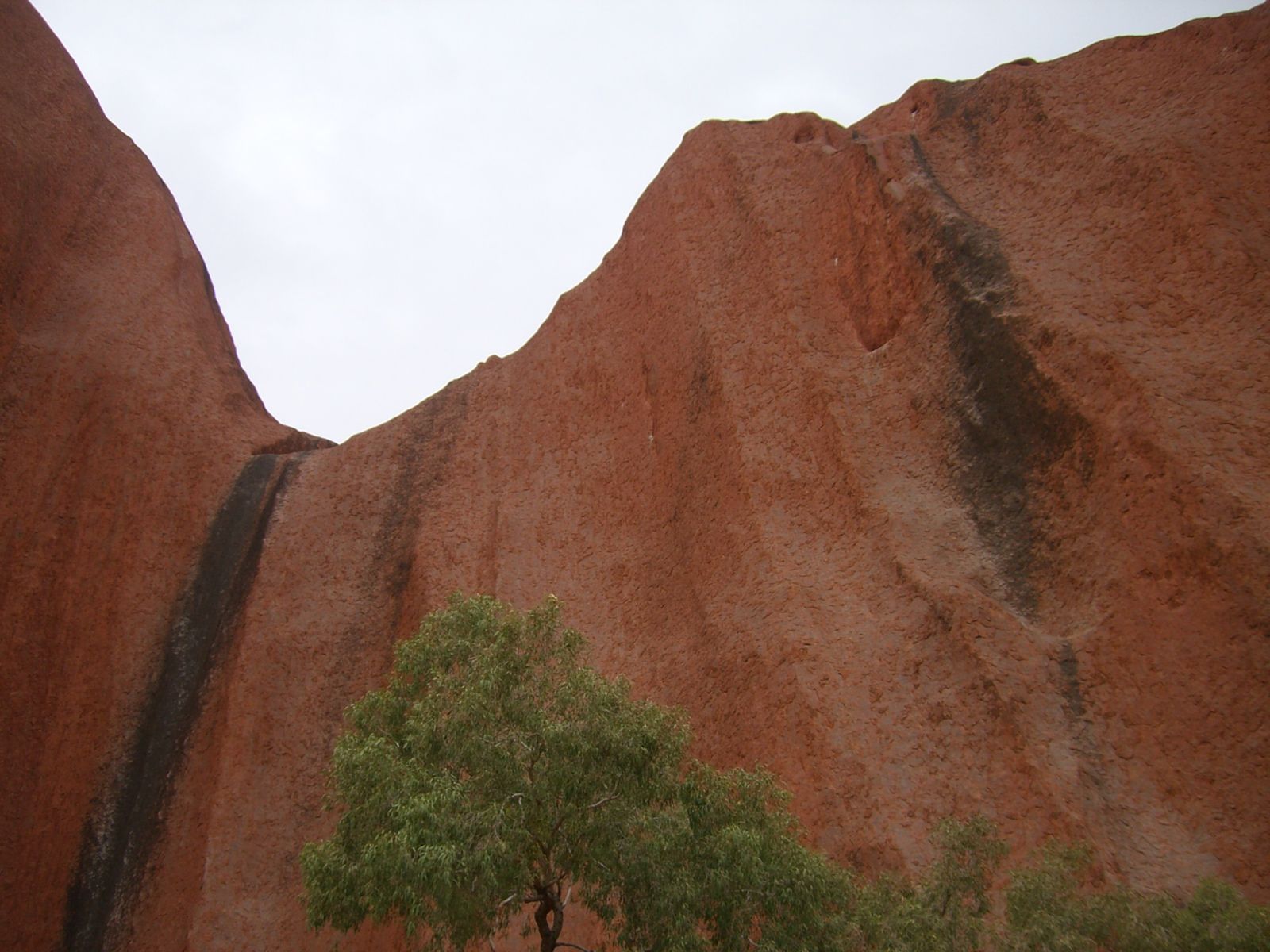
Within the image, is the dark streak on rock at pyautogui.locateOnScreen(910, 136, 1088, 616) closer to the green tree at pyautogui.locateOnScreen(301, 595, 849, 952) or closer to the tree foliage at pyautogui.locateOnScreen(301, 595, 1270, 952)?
the tree foliage at pyautogui.locateOnScreen(301, 595, 1270, 952)

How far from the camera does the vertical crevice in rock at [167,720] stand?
53.6 feet

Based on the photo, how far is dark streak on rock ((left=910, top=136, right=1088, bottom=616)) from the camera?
570 inches

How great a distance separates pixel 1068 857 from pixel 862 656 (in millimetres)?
4522

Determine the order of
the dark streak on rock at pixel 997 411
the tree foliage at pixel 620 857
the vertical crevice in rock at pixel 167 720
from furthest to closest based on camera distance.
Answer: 1. the vertical crevice in rock at pixel 167 720
2. the dark streak on rock at pixel 997 411
3. the tree foliage at pixel 620 857

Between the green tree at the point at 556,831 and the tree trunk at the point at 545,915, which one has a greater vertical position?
the green tree at the point at 556,831

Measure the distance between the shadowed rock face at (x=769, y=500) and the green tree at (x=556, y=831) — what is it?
294 centimetres

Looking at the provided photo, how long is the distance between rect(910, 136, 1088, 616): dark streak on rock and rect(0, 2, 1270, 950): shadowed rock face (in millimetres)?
59

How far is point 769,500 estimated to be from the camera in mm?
16844

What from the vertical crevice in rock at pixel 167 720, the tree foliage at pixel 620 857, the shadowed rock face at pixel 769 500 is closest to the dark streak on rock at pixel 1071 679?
the shadowed rock face at pixel 769 500

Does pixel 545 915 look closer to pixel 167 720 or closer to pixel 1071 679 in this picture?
pixel 1071 679

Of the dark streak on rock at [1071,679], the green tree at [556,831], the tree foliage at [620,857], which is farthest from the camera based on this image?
the dark streak on rock at [1071,679]

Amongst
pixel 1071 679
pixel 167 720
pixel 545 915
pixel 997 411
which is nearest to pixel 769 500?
pixel 997 411

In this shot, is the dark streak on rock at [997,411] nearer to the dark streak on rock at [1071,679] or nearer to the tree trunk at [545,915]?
the dark streak on rock at [1071,679]

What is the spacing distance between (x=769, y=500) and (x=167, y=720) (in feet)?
38.2
